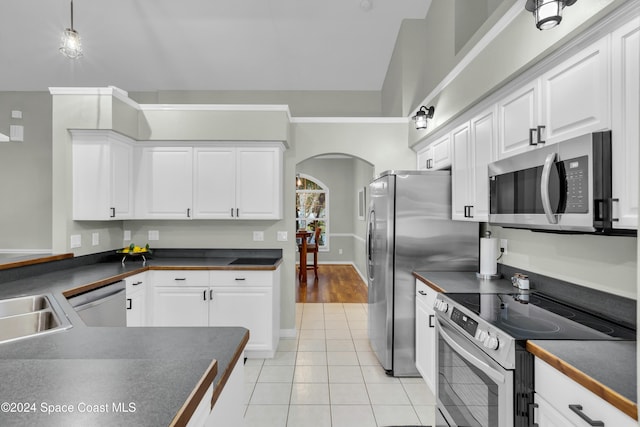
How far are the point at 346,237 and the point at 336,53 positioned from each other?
5.55 m

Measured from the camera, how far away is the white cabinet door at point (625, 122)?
3.96 ft

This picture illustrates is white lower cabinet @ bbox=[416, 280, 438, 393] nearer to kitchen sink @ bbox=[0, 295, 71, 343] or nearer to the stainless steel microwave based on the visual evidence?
the stainless steel microwave

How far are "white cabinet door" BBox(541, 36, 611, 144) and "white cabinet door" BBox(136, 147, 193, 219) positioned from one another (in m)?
3.17

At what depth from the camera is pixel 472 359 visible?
1.63 meters

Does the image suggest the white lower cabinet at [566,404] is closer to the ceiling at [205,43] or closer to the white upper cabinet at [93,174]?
the white upper cabinet at [93,174]

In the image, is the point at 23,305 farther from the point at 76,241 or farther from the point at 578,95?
the point at 578,95

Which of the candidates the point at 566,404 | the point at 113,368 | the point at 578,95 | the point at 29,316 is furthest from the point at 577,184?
the point at 29,316

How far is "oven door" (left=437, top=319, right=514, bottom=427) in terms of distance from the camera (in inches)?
55.4

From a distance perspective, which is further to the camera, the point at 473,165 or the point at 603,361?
the point at 473,165

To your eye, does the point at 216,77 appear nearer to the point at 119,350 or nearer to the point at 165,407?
the point at 119,350

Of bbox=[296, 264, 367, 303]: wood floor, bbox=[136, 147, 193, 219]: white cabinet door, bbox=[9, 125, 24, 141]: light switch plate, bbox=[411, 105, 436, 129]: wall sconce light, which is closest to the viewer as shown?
bbox=[411, 105, 436, 129]: wall sconce light

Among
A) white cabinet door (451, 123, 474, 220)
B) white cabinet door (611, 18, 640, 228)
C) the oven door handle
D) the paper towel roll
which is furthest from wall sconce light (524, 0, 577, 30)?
the paper towel roll

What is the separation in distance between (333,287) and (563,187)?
17.3 ft

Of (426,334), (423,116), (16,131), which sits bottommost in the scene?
(426,334)
